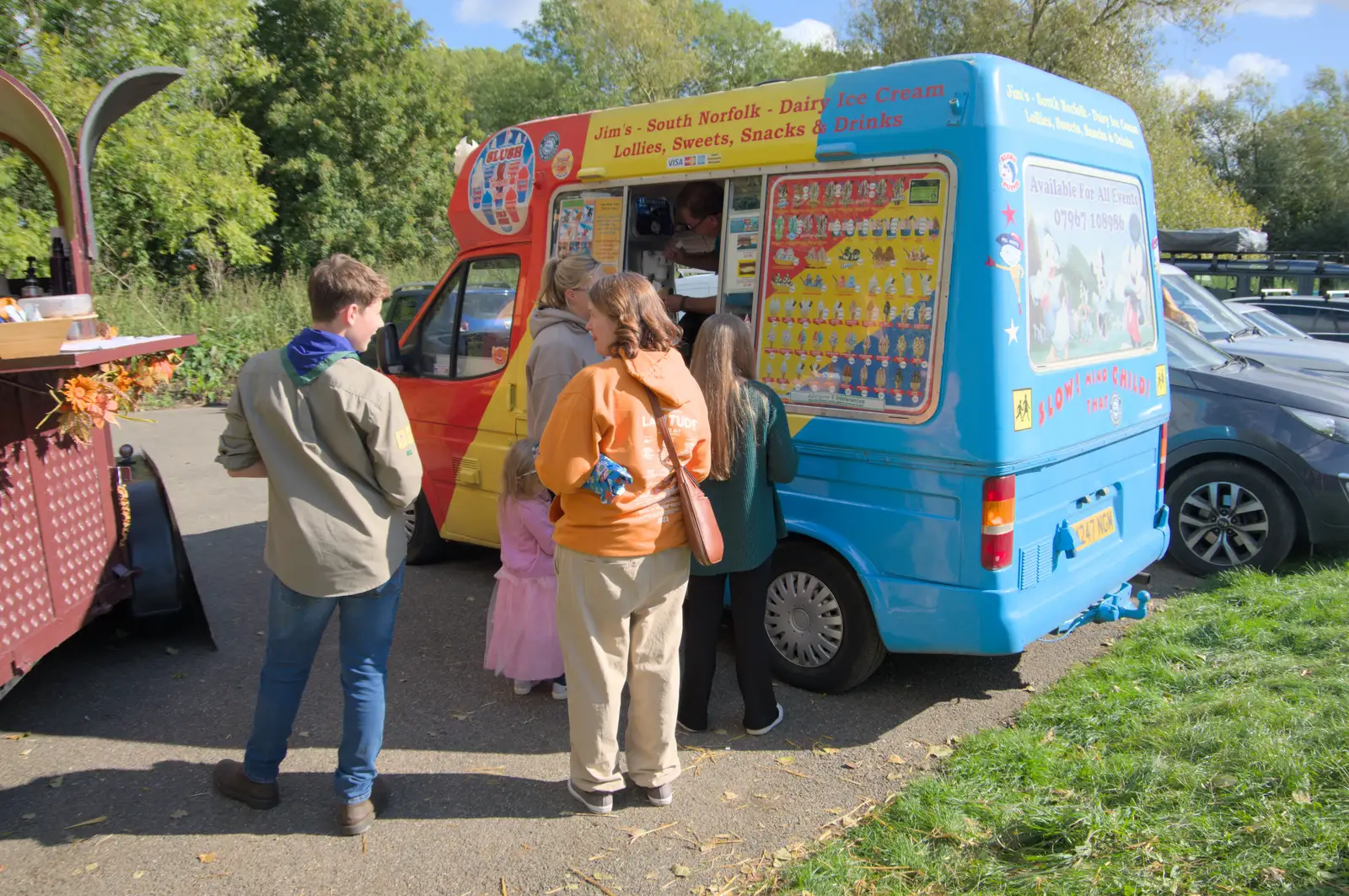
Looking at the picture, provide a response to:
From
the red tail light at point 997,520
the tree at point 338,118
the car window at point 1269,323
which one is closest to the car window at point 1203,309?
the car window at point 1269,323

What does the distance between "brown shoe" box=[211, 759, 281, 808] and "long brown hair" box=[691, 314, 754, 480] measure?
1962mm

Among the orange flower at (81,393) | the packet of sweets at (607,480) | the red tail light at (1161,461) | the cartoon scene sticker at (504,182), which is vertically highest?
the cartoon scene sticker at (504,182)

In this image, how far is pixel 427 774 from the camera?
3.79 m

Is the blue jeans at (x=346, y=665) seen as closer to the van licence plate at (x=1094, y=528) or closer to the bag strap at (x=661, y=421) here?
the bag strap at (x=661, y=421)

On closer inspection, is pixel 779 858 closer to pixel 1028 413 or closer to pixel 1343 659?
pixel 1028 413

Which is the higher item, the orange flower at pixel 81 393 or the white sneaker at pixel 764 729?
the orange flower at pixel 81 393

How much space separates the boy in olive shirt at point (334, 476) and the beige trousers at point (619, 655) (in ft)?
1.99

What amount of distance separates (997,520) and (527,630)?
210 cm

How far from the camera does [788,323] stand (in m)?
4.20

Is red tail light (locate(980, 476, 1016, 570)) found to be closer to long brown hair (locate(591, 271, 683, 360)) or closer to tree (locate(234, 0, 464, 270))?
long brown hair (locate(591, 271, 683, 360))

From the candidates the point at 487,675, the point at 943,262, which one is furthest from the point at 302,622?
the point at 943,262

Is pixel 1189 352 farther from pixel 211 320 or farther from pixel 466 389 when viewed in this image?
pixel 211 320

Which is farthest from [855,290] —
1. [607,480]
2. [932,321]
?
[607,480]

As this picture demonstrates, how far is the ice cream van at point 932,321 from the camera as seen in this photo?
3.67 m
